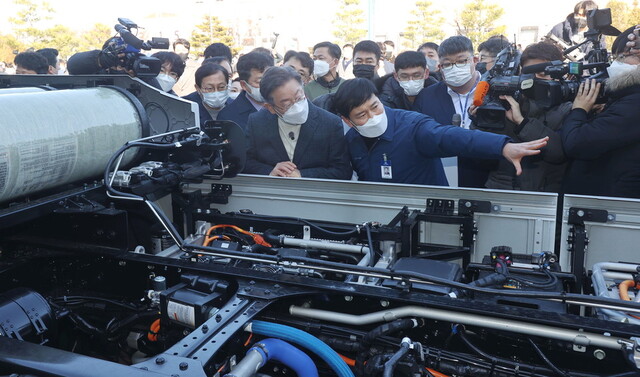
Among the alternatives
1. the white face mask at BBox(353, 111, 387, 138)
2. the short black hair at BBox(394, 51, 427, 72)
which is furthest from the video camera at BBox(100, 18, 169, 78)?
the short black hair at BBox(394, 51, 427, 72)

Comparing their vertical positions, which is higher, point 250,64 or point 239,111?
point 250,64

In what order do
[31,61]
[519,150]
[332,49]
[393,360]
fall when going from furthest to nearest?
[31,61], [332,49], [519,150], [393,360]

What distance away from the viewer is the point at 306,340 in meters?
2.13

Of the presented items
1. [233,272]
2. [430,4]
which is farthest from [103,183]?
[430,4]

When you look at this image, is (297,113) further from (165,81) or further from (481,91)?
(165,81)

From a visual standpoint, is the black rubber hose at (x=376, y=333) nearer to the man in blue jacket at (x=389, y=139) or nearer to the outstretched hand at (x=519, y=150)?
the outstretched hand at (x=519, y=150)

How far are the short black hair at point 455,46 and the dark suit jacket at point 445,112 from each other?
0.33 m

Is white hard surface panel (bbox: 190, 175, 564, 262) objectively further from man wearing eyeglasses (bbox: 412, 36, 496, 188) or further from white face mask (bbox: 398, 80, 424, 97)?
white face mask (bbox: 398, 80, 424, 97)

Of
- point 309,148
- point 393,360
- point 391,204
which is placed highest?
point 309,148

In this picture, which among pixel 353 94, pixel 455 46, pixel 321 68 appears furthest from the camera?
pixel 321 68

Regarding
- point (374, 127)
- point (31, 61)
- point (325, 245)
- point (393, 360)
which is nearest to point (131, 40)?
point (374, 127)

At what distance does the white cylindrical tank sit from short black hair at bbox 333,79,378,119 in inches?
53.3

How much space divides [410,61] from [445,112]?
647 millimetres

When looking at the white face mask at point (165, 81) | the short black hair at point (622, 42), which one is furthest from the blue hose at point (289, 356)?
the white face mask at point (165, 81)
